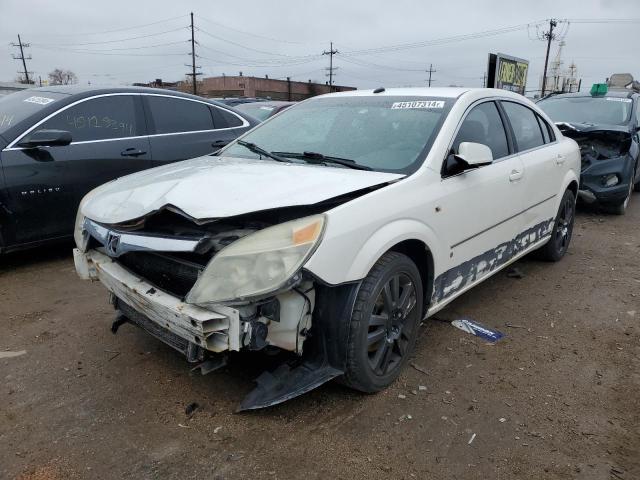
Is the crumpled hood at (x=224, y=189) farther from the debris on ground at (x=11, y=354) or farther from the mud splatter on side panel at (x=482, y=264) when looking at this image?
the debris on ground at (x=11, y=354)

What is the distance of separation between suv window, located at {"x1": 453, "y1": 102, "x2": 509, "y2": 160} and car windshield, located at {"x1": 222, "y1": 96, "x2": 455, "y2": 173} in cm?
18

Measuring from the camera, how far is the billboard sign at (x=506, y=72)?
51.7 feet

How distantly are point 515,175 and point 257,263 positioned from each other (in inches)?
94.3

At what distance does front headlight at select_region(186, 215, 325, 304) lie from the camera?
213 cm

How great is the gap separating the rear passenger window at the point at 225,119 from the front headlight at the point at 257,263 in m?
3.86

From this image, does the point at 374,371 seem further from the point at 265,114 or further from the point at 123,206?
the point at 265,114

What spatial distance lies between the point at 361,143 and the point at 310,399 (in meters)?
1.57

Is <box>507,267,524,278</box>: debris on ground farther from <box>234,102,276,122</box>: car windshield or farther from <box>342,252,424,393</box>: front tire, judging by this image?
<box>234,102,276,122</box>: car windshield

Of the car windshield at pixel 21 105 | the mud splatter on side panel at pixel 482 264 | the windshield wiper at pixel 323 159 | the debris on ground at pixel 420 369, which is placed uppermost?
the car windshield at pixel 21 105

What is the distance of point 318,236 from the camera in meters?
2.21

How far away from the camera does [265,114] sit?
8.68 m

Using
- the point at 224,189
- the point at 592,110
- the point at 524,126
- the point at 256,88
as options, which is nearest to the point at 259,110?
the point at 592,110

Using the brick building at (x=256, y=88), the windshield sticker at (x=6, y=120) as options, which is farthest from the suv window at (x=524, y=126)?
the brick building at (x=256, y=88)

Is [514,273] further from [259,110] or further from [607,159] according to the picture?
[259,110]
